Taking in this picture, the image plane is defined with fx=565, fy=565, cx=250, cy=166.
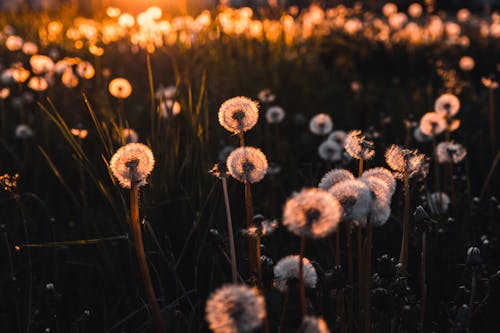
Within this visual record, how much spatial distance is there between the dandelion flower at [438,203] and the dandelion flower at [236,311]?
1535mm

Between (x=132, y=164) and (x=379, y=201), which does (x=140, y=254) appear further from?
(x=379, y=201)

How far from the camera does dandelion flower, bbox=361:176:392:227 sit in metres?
1.11

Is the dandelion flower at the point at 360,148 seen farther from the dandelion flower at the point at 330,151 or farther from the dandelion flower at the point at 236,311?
the dandelion flower at the point at 330,151

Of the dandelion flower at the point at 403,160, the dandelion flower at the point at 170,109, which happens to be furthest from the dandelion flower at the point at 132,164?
the dandelion flower at the point at 170,109

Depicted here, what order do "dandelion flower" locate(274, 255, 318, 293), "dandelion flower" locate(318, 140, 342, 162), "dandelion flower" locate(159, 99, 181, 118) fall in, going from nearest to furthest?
"dandelion flower" locate(274, 255, 318, 293) → "dandelion flower" locate(159, 99, 181, 118) → "dandelion flower" locate(318, 140, 342, 162)

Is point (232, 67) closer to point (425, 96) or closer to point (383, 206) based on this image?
point (425, 96)

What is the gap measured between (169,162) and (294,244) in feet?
1.88

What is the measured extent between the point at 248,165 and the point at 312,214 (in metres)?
0.41

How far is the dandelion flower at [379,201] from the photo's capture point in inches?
43.9

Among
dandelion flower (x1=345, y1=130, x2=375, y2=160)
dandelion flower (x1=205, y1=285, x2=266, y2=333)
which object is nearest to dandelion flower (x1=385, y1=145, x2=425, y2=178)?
dandelion flower (x1=345, y1=130, x2=375, y2=160)

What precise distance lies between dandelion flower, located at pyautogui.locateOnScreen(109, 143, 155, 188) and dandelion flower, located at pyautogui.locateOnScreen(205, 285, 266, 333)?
0.48m

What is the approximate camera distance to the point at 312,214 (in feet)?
2.95

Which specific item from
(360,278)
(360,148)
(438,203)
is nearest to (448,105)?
(438,203)

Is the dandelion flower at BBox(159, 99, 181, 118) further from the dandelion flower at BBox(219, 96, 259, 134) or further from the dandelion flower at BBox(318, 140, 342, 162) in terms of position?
the dandelion flower at BBox(318, 140, 342, 162)
